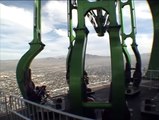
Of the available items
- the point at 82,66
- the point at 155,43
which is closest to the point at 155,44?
the point at 155,43

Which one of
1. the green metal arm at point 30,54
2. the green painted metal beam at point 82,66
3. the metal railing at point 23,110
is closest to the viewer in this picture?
the metal railing at point 23,110

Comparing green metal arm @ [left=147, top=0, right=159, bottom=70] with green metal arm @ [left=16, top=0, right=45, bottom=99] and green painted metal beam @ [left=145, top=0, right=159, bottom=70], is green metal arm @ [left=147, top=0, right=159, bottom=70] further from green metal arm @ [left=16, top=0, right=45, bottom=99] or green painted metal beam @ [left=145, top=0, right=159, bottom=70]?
green metal arm @ [left=16, top=0, right=45, bottom=99]

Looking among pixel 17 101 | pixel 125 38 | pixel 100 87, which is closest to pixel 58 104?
pixel 17 101

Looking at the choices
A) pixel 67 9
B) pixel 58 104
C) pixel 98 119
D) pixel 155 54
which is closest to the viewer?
pixel 98 119

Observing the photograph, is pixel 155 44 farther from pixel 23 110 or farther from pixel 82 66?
pixel 23 110

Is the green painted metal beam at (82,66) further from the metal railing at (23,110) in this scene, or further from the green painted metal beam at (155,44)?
the green painted metal beam at (155,44)

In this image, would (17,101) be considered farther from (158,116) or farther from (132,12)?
(132,12)

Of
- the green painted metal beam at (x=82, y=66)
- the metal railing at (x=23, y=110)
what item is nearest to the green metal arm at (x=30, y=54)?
the metal railing at (x=23, y=110)

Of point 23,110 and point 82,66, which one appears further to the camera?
point 82,66
